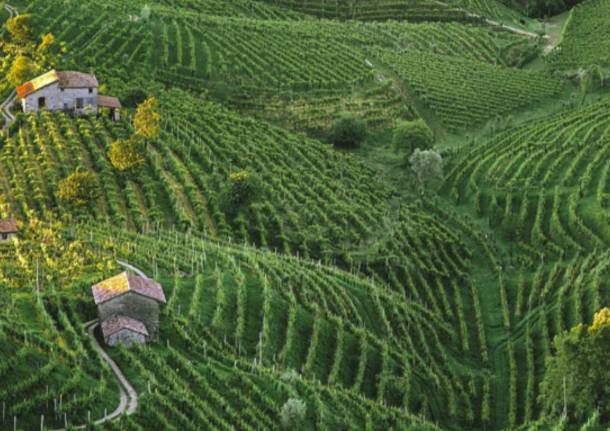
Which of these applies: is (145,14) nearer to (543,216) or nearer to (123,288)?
(543,216)

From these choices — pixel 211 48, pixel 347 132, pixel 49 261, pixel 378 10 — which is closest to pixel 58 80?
pixel 347 132

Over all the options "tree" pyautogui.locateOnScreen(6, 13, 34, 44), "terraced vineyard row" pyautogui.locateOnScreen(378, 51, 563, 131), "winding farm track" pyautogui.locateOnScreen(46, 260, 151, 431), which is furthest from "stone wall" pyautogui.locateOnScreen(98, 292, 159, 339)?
"terraced vineyard row" pyautogui.locateOnScreen(378, 51, 563, 131)

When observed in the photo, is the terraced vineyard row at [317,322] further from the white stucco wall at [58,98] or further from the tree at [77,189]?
the white stucco wall at [58,98]

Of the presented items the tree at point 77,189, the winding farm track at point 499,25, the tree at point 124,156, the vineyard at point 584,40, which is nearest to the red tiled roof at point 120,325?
the tree at point 77,189

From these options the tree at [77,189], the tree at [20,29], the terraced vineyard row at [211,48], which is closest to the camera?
the tree at [77,189]

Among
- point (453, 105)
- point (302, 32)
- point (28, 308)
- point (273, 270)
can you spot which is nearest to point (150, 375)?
point (28, 308)

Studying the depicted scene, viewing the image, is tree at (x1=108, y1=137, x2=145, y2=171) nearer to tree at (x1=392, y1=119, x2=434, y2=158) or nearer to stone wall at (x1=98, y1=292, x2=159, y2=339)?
stone wall at (x1=98, y1=292, x2=159, y2=339)
